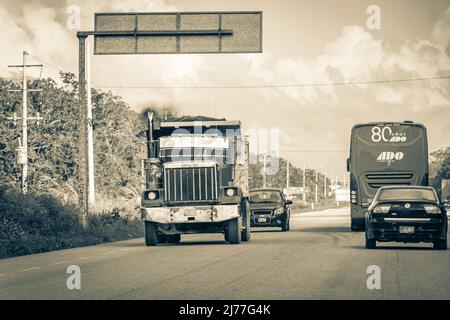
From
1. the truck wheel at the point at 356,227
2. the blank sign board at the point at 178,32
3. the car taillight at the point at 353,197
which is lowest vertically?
the truck wheel at the point at 356,227

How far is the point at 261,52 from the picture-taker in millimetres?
30188

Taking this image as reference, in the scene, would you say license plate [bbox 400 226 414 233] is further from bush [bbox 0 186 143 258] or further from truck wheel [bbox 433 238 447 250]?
bush [bbox 0 186 143 258]

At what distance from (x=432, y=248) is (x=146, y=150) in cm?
873

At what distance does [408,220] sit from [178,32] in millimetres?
10834

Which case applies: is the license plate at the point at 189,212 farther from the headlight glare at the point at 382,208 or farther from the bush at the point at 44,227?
the headlight glare at the point at 382,208

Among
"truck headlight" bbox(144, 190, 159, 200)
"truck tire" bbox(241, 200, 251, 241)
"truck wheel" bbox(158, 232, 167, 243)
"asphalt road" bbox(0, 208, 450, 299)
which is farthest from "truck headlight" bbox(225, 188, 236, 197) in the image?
"truck wheel" bbox(158, 232, 167, 243)

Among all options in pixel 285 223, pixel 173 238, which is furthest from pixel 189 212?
pixel 285 223

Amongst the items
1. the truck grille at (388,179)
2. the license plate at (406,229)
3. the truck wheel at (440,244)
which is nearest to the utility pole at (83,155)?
the truck grille at (388,179)

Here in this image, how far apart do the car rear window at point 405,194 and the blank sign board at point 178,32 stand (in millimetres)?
6922

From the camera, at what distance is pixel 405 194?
1008 inches

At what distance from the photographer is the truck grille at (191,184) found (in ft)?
89.8
